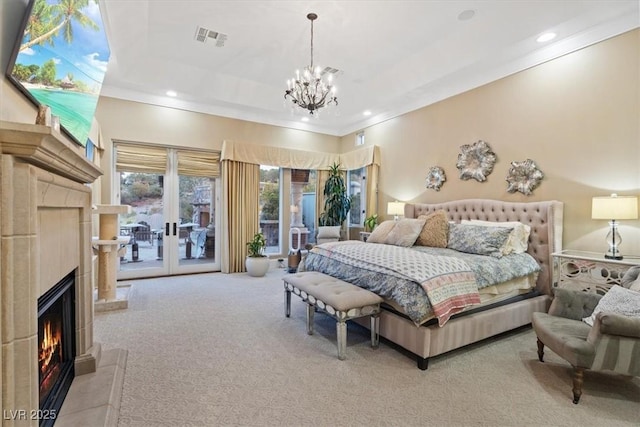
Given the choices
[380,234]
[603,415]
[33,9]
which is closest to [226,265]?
[380,234]

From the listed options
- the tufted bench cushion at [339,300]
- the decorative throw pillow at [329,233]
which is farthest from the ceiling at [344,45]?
the tufted bench cushion at [339,300]

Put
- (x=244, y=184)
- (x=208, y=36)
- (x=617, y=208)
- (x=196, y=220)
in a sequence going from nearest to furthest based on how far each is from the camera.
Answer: (x=617, y=208)
(x=208, y=36)
(x=196, y=220)
(x=244, y=184)

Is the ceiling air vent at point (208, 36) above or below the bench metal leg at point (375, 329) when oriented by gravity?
above

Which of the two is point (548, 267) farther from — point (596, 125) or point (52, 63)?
point (52, 63)

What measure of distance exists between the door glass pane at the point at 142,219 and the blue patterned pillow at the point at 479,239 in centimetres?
508

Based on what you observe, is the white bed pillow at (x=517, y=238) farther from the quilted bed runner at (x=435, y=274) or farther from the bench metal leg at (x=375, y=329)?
the bench metal leg at (x=375, y=329)

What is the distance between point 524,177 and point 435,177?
1378mm

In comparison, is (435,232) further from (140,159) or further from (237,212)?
(140,159)

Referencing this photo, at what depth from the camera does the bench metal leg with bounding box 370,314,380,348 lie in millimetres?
2801

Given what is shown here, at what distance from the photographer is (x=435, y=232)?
4.13m

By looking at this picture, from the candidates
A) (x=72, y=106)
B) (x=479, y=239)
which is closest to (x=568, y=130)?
(x=479, y=239)

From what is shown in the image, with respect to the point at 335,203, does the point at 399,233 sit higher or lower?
lower

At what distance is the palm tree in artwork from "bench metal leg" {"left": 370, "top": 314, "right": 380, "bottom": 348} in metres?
2.91

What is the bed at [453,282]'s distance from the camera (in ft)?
8.20
